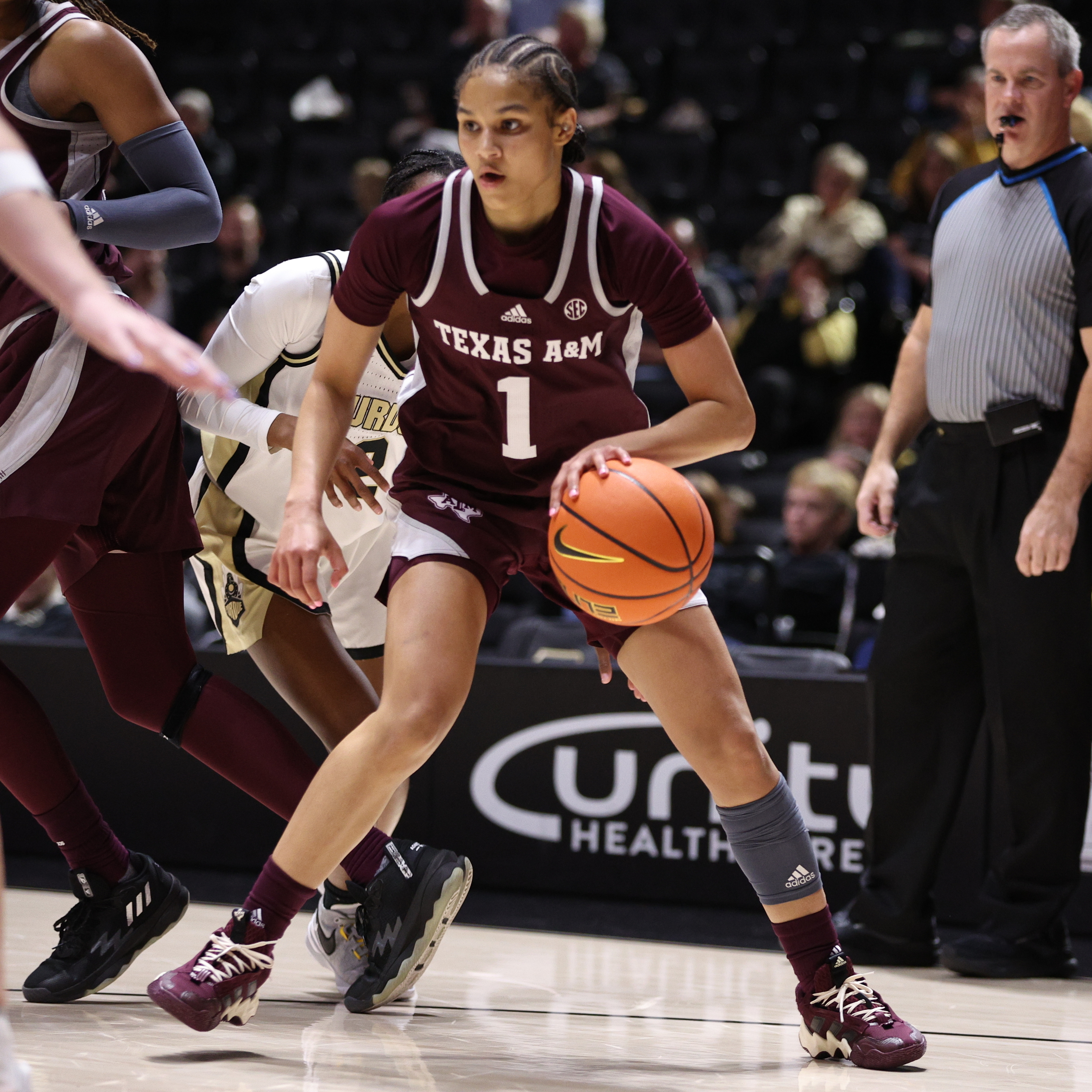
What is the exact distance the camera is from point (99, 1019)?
9.54 ft

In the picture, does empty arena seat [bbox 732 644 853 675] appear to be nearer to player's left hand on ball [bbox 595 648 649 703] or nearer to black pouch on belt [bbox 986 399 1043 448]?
black pouch on belt [bbox 986 399 1043 448]

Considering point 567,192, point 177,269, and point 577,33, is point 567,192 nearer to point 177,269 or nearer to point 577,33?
point 577,33

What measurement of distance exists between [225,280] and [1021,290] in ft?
18.1

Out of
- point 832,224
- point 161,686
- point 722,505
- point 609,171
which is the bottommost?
point 722,505

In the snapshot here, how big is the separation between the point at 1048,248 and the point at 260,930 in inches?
97.3

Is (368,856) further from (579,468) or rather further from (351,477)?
(579,468)

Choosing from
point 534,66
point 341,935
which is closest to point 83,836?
point 341,935

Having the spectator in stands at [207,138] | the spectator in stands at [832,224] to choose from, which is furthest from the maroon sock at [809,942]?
the spectator in stands at [207,138]

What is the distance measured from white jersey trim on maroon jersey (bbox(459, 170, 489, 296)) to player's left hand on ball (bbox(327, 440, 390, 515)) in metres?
0.42

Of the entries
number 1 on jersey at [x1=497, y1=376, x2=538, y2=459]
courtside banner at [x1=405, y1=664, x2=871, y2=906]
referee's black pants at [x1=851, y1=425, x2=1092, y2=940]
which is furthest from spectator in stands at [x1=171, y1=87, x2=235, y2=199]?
number 1 on jersey at [x1=497, y1=376, x2=538, y2=459]

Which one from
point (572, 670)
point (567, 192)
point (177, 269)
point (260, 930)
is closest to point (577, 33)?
point (177, 269)

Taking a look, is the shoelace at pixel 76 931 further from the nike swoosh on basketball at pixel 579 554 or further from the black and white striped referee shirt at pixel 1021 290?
the black and white striped referee shirt at pixel 1021 290

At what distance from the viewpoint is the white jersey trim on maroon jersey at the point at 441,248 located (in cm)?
263

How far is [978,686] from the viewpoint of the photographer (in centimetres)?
397
